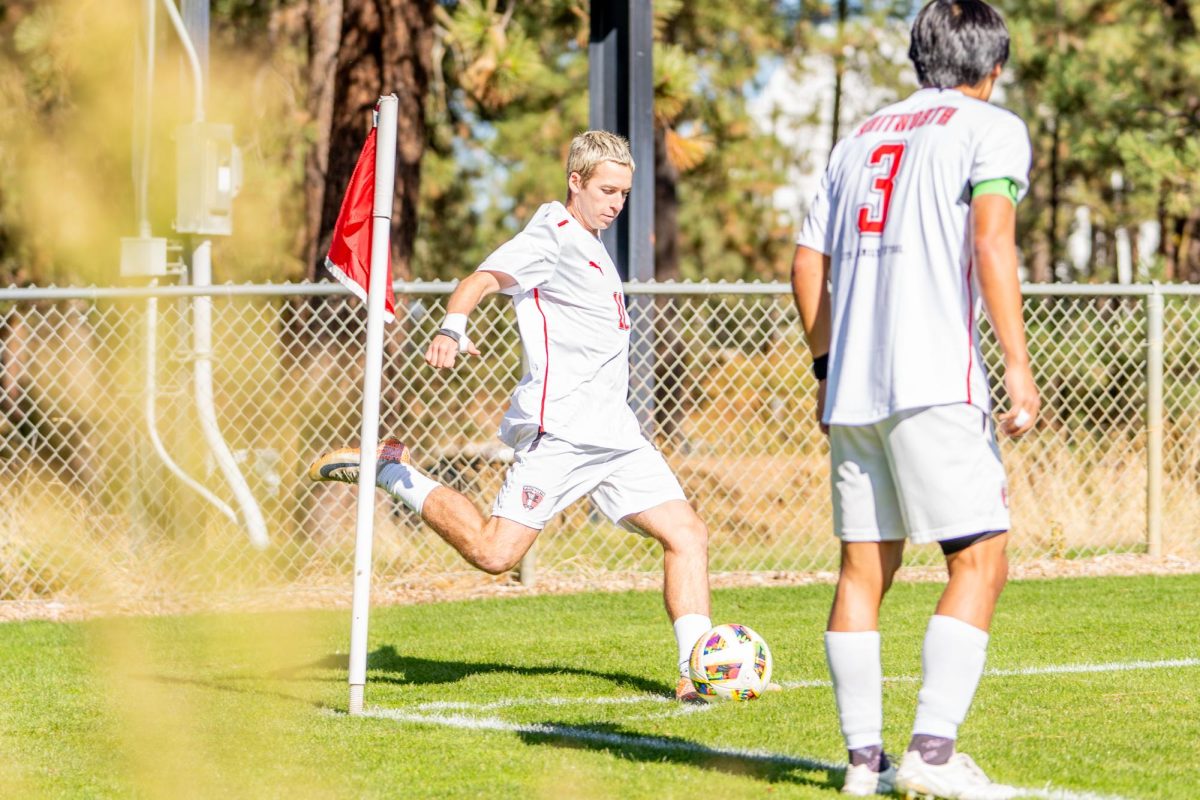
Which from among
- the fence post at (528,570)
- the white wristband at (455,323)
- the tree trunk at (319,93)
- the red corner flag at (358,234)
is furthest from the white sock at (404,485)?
the tree trunk at (319,93)

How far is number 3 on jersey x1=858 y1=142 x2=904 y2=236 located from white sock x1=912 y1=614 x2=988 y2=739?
0.97 m

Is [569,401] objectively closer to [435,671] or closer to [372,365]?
[372,365]

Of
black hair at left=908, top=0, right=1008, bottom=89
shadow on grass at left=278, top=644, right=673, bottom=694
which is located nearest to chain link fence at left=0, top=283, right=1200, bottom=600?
shadow on grass at left=278, top=644, right=673, bottom=694

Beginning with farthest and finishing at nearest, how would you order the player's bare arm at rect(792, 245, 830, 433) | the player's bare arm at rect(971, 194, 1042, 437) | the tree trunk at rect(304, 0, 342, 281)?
the tree trunk at rect(304, 0, 342, 281), the player's bare arm at rect(792, 245, 830, 433), the player's bare arm at rect(971, 194, 1042, 437)

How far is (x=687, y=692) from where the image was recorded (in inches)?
225

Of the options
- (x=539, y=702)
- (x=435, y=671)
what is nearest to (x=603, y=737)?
(x=539, y=702)

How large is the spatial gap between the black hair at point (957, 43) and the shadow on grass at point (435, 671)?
280 cm

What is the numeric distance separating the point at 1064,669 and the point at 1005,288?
282 centimetres

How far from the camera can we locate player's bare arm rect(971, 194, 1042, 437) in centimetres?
382

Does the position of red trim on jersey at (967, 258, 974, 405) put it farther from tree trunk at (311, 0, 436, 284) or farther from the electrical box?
tree trunk at (311, 0, 436, 284)

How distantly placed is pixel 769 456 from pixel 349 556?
3011mm

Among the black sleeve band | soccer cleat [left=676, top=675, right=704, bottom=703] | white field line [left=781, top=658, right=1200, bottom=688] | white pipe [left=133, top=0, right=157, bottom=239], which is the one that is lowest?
white field line [left=781, top=658, right=1200, bottom=688]

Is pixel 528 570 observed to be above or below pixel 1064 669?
below

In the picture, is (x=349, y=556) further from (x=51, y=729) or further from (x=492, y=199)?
(x=492, y=199)
